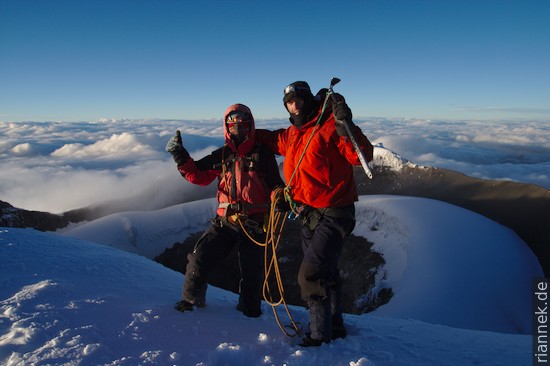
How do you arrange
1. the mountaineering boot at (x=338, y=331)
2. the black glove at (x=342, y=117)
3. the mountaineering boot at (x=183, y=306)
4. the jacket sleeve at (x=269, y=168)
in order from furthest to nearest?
1. the jacket sleeve at (x=269, y=168)
2. the mountaineering boot at (x=183, y=306)
3. the mountaineering boot at (x=338, y=331)
4. the black glove at (x=342, y=117)

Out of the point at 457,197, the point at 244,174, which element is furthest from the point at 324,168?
the point at 457,197

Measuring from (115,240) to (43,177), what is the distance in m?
191

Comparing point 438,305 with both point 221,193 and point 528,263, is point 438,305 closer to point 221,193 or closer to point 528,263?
point 528,263

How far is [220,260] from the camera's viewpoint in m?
5.09

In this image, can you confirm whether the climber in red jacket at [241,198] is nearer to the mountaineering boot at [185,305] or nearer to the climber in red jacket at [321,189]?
the mountaineering boot at [185,305]

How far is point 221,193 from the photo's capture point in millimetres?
5375

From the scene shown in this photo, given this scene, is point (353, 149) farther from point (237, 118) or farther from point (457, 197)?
point (457, 197)

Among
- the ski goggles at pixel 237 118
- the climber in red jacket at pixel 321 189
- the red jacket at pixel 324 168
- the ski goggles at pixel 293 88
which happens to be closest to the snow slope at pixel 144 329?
the climber in red jacket at pixel 321 189

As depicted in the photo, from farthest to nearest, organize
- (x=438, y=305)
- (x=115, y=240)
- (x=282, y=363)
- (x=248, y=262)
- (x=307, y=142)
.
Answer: (x=115, y=240) → (x=438, y=305) → (x=248, y=262) → (x=307, y=142) → (x=282, y=363)

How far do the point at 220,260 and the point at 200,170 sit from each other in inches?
56.2

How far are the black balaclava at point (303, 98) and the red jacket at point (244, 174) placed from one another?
862 millimetres

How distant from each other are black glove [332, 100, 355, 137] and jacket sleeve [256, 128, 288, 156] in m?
1.18

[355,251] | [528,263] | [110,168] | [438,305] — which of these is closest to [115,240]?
[355,251]

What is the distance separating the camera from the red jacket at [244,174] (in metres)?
5.12
